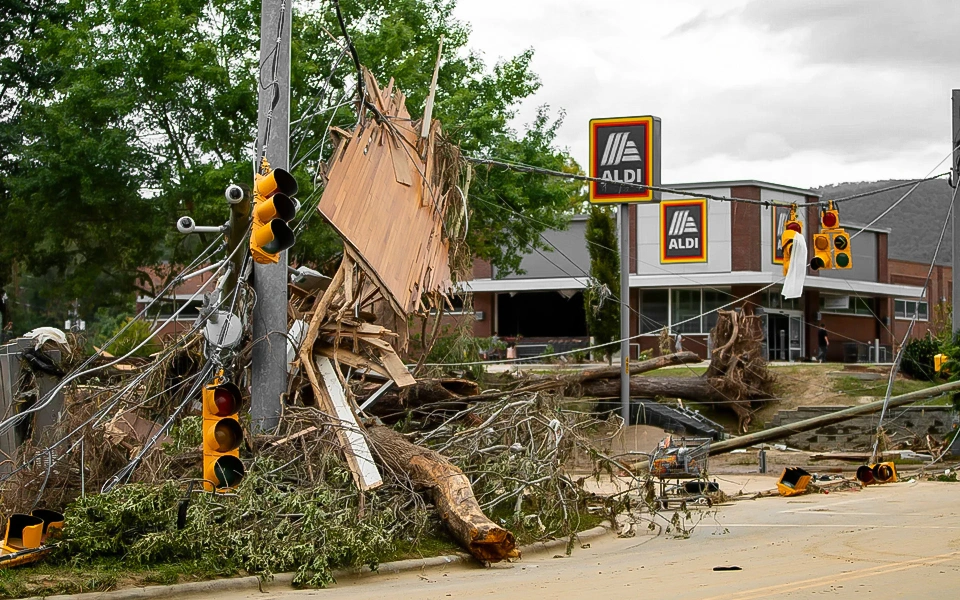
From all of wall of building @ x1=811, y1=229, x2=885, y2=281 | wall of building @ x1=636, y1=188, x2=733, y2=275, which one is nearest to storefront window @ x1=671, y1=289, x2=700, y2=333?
wall of building @ x1=636, y1=188, x2=733, y2=275

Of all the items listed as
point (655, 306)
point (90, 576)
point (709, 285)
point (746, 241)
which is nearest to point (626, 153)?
point (90, 576)

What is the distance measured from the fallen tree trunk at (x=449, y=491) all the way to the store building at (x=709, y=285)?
3068 centimetres

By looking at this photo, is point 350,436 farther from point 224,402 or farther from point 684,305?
point 684,305

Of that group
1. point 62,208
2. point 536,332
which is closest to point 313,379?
point 62,208

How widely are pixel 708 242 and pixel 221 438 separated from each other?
4069 centimetres

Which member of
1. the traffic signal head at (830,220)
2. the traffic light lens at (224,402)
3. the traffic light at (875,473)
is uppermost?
the traffic signal head at (830,220)

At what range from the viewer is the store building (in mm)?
47062

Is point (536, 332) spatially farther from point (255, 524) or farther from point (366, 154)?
point (255, 524)

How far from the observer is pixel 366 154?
14703 millimetres

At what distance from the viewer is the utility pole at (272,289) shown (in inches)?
512

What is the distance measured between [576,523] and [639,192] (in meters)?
12.2

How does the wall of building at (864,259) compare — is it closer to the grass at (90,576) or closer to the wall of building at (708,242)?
the wall of building at (708,242)

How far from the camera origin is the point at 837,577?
10516 mm

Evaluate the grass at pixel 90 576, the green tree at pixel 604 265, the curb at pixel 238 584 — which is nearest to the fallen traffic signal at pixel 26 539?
the grass at pixel 90 576
